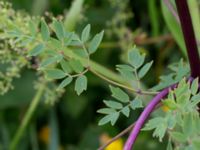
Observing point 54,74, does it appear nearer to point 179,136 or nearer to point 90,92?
point 179,136

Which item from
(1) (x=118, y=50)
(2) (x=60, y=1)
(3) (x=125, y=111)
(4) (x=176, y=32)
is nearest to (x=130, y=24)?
(1) (x=118, y=50)

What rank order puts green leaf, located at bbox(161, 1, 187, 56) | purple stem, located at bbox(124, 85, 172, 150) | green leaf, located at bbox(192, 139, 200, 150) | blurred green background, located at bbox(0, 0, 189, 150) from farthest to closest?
blurred green background, located at bbox(0, 0, 189, 150)
green leaf, located at bbox(161, 1, 187, 56)
purple stem, located at bbox(124, 85, 172, 150)
green leaf, located at bbox(192, 139, 200, 150)

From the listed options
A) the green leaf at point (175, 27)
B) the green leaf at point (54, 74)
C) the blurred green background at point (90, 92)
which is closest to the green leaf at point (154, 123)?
the green leaf at point (54, 74)

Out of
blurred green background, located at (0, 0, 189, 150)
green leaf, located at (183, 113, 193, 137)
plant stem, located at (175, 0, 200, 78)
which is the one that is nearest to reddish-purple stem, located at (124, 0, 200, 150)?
plant stem, located at (175, 0, 200, 78)

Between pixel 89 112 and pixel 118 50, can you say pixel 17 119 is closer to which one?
pixel 89 112

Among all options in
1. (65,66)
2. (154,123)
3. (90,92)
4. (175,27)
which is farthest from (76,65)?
(90,92)

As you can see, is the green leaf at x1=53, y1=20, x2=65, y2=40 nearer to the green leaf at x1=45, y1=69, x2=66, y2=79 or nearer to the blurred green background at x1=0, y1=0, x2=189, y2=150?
the green leaf at x1=45, y1=69, x2=66, y2=79

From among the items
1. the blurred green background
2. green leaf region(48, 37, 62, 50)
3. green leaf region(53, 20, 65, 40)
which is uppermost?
green leaf region(53, 20, 65, 40)
